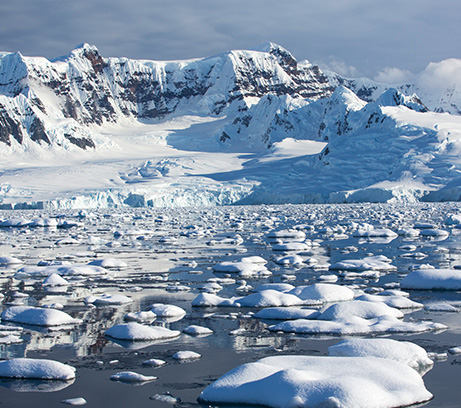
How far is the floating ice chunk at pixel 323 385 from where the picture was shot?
482 cm

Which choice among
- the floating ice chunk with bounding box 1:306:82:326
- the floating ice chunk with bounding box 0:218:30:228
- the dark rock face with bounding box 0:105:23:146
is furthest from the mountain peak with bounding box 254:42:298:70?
the floating ice chunk with bounding box 1:306:82:326

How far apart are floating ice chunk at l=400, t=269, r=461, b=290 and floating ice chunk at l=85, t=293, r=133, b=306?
16.4 feet

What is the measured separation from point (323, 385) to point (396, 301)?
4.61m

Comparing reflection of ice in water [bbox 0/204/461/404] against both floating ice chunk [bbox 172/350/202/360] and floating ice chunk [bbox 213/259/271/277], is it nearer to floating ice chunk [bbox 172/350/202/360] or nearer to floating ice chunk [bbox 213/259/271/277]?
floating ice chunk [bbox 213/259/271/277]

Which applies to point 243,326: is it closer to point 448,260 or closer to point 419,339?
point 419,339

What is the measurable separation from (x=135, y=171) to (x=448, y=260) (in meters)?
75.4

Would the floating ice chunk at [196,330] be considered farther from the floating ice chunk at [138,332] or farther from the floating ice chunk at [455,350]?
the floating ice chunk at [455,350]

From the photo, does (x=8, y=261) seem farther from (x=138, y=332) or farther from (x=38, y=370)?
(x=38, y=370)

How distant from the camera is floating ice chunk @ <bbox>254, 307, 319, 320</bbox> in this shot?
8.41 m

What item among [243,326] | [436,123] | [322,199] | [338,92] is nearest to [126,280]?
[243,326]

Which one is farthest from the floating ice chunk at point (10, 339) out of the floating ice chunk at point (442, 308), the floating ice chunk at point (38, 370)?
the floating ice chunk at point (442, 308)

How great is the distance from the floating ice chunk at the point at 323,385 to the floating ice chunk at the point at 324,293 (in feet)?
12.2

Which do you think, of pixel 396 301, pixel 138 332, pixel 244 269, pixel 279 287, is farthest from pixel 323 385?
pixel 244 269

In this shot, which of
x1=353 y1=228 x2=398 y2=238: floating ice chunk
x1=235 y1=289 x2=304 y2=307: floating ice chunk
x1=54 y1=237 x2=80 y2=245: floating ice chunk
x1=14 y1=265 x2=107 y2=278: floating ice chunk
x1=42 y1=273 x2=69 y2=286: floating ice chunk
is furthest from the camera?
x1=353 y1=228 x2=398 y2=238: floating ice chunk
